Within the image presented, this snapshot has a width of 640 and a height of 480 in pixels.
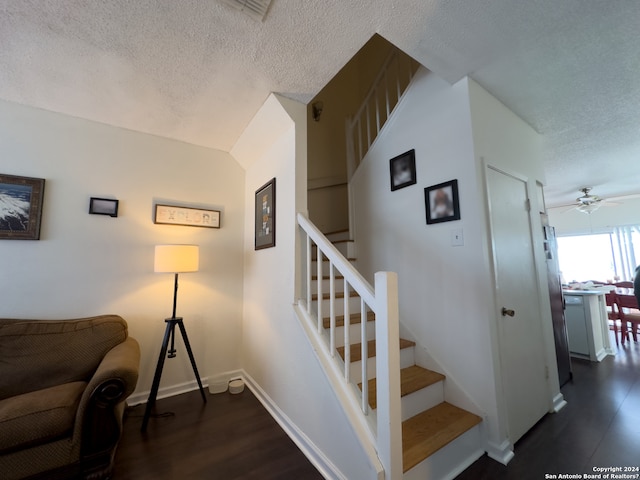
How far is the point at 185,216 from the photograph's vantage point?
8.57 feet

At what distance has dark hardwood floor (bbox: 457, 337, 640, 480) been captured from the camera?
1.50 m

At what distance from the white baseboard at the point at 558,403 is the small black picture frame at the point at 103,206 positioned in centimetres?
411

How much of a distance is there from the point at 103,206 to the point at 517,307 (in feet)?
11.5

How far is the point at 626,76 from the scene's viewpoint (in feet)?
6.02

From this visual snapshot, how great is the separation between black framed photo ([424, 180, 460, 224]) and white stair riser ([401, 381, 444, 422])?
3.90 feet

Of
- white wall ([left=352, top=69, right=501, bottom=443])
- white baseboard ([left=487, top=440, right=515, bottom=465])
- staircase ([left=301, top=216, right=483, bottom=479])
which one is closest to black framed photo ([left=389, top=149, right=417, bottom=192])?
white wall ([left=352, top=69, right=501, bottom=443])

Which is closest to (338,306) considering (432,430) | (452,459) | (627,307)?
(432,430)

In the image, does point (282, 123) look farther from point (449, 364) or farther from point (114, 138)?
point (449, 364)

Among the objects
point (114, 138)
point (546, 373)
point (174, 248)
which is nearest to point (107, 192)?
point (114, 138)

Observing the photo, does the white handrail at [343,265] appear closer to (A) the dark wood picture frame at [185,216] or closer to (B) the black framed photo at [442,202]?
(B) the black framed photo at [442,202]

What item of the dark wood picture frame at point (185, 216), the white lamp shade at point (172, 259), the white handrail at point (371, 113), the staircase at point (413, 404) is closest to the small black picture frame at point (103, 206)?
the dark wood picture frame at point (185, 216)

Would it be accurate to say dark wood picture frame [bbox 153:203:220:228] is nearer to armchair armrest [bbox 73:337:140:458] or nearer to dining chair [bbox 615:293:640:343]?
armchair armrest [bbox 73:337:140:458]

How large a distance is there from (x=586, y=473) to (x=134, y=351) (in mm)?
2967

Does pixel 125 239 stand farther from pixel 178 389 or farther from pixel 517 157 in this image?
Answer: pixel 517 157
